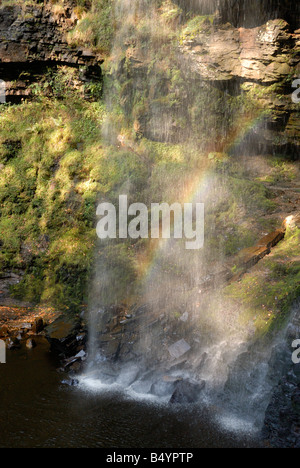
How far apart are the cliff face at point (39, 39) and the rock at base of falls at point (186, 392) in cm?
1155

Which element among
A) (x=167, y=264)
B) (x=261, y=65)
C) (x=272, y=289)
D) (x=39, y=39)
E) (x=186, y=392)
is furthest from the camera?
(x=39, y=39)

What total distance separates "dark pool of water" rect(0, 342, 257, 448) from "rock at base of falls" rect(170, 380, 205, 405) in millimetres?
245

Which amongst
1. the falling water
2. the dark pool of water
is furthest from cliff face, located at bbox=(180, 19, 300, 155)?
the dark pool of water

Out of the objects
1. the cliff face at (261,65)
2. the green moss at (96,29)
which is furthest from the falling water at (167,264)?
the cliff face at (261,65)

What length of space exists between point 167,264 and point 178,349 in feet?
9.39

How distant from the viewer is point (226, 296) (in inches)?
311

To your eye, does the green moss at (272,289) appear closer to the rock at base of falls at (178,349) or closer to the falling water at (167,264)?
the falling water at (167,264)

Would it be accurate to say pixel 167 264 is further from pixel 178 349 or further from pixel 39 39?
pixel 39 39

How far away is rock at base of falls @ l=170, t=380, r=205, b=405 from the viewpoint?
20.7 feet

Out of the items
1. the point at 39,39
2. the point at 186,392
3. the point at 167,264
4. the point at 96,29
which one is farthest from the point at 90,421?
the point at 39,39

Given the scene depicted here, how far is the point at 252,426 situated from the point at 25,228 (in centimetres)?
927

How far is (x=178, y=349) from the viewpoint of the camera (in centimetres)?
745

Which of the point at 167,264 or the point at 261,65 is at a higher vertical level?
the point at 261,65

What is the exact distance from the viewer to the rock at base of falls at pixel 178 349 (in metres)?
7.37
